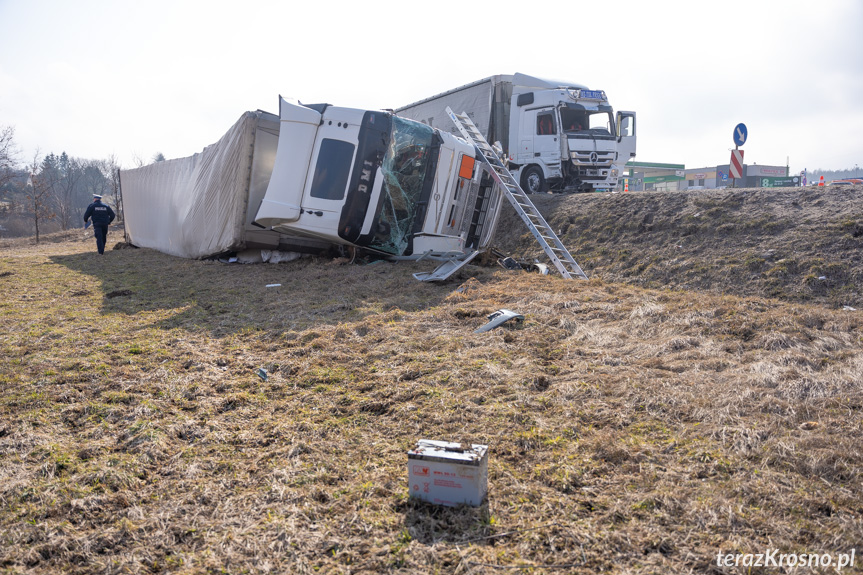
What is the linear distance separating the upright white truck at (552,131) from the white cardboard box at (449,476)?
1337 cm

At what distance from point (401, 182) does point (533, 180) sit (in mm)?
7294

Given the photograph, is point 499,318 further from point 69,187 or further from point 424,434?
point 69,187

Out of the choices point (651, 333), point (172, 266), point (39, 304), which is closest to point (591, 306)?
point (651, 333)

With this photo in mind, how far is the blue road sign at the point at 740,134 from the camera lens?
12312mm

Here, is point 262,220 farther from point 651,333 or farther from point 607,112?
point 607,112

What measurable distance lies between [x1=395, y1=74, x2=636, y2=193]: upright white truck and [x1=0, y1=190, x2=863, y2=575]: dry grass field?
29.2ft

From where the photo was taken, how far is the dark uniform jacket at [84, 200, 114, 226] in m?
14.2

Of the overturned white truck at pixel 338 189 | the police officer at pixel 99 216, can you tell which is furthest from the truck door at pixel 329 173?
the police officer at pixel 99 216

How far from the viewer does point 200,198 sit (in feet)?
36.7

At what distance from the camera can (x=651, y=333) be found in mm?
4902

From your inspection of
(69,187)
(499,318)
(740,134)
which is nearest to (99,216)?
(499,318)

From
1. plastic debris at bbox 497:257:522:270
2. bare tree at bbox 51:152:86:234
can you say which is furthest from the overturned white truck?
bare tree at bbox 51:152:86:234

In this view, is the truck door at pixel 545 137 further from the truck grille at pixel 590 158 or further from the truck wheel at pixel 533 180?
the truck grille at pixel 590 158

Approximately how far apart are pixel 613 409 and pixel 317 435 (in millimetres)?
1725
